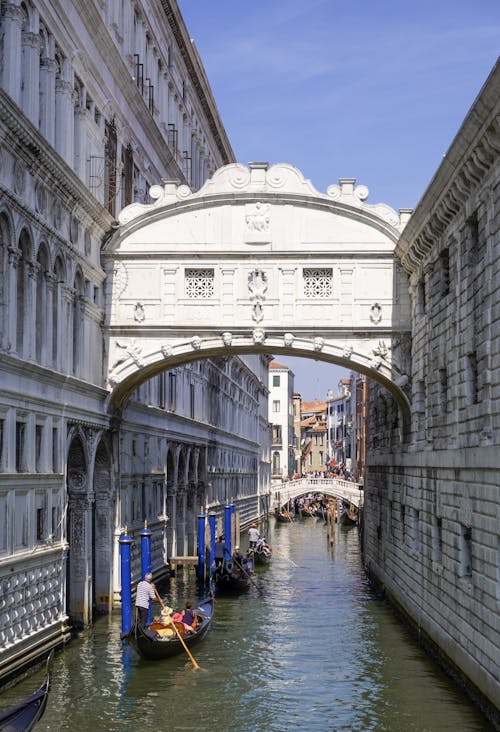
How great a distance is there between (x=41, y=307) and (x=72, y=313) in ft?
6.09

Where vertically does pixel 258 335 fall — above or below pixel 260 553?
above

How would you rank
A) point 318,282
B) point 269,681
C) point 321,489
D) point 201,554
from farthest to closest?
point 321,489
point 201,554
point 318,282
point 269,681

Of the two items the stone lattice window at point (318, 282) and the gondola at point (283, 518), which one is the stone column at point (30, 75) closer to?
the stone lattice window at point (318, 282)

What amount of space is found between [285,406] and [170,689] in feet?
259

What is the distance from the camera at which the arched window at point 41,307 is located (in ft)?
58.3

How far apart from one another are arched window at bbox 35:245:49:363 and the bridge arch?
3.79 meters

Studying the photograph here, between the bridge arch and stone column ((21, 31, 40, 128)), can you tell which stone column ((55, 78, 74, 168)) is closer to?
stone column ((21, 31, 40, 128))

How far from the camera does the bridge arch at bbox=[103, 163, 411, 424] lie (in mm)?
21500

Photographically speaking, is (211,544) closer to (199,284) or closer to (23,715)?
(199,284)

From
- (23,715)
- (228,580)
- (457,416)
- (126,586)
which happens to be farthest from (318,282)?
(23,715)

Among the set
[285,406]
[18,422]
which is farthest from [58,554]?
[285,406]

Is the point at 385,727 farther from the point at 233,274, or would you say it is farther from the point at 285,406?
the point at 285,406

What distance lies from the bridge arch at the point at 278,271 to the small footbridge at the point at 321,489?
34.8 metres

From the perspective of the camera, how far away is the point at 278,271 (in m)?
21.5
